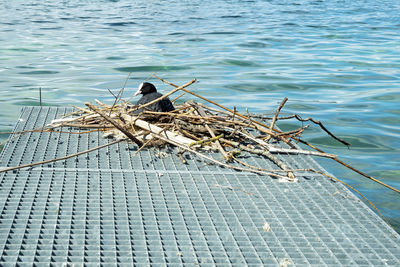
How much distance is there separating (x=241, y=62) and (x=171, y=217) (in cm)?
778

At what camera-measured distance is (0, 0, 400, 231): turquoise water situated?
21.7ft

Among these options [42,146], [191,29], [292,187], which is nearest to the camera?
[292,187]

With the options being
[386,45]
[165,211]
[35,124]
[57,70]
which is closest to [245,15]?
[386,45]

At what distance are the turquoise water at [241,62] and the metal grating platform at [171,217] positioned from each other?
4.82ft

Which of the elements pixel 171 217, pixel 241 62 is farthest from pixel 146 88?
pixel 241 62

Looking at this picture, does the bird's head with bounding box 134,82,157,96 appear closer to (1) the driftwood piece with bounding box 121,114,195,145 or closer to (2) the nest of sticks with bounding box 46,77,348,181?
(2) the nest of sticks with bounding box 46,77,348,181

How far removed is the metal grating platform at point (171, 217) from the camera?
8.16 ft

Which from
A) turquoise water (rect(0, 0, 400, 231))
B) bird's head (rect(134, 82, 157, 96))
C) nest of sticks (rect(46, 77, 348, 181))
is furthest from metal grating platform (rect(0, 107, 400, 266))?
turquoise water (rect(0, 0, 400, 231))

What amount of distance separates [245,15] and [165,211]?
14.7m

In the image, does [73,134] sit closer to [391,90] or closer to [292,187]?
[292,187]

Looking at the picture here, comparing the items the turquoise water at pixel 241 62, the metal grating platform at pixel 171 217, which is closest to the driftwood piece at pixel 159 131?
the metal grating platform at pixel 171 217

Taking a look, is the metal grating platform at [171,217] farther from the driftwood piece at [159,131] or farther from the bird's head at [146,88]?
the bird's head at [146,88]

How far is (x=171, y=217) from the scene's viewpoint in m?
2.86

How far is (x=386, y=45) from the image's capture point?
40.1 feet
